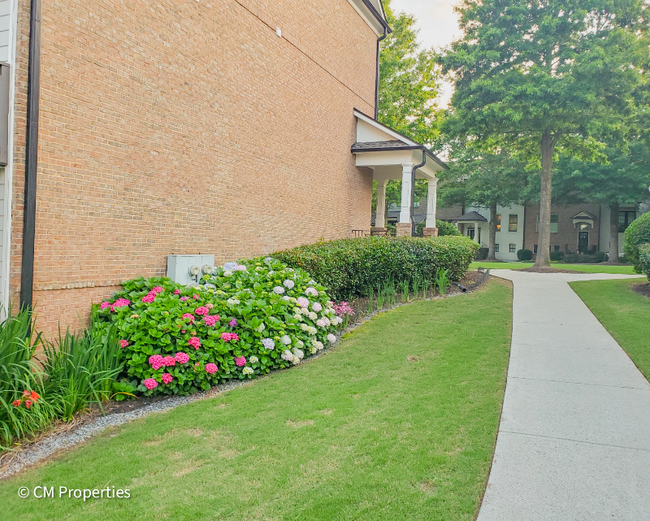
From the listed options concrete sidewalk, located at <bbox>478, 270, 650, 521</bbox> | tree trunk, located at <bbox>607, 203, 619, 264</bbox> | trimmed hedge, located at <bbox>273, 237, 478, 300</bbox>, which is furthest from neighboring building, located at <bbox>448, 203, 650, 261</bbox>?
concrete sidewalk, located at <bbox>478, 270, 650, 521</bbox>

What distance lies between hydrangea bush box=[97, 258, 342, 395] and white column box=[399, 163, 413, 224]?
22.7 feet

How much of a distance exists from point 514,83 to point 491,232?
19754 millimetres

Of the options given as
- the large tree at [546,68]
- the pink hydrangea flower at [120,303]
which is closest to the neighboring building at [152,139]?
the pink hydrangea flower at [120,303]

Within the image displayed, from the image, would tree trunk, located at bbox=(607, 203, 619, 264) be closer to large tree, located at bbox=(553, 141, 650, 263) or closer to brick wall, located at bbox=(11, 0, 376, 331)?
large tree, located at bbox=(553, 141, 650, 263)

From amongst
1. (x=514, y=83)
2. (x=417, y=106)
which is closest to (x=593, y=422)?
(x=514, y=83)

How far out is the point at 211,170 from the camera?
7.92m

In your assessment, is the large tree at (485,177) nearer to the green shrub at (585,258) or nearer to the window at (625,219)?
the green shrub at (585,258)

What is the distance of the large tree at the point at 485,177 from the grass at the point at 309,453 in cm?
2887

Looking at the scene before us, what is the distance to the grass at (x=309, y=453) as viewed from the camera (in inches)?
115

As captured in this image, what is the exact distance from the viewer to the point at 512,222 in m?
40.5

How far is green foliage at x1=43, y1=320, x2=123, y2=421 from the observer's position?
4.35 meters

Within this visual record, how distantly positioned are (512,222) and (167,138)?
125 feet

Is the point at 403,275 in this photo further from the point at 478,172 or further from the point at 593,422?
the point at 478,172

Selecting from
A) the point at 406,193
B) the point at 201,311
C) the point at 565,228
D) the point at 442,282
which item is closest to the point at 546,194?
the point at 406,193
